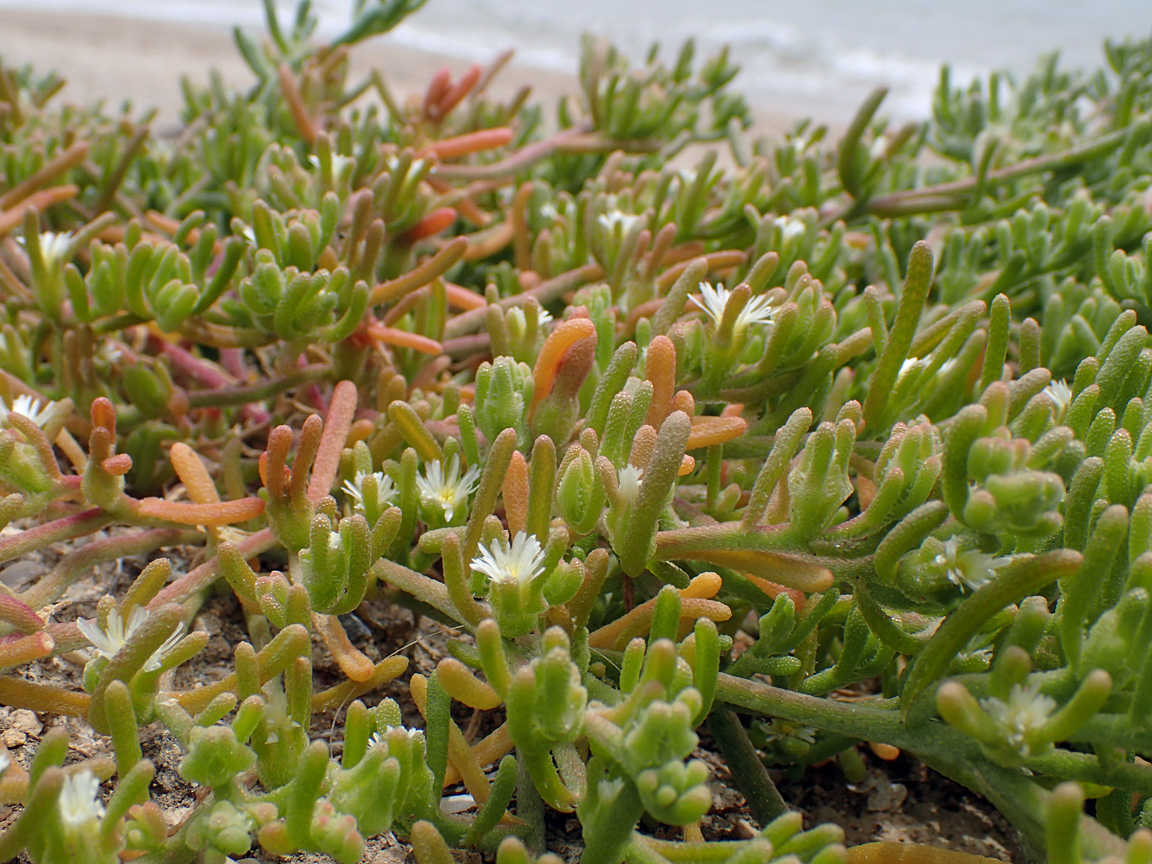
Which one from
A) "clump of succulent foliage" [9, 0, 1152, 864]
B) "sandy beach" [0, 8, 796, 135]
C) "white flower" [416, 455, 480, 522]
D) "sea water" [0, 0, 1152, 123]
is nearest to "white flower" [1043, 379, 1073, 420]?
"clump of succulent foliage" [9, 0, 1152, 864]

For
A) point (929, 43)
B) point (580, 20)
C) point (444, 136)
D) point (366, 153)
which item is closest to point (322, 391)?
point (366, 153)

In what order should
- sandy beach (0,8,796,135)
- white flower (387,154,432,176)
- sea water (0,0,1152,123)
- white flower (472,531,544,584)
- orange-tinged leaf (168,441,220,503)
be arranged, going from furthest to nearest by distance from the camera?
sea water (0,0,1152,123) < sandy beach (0,8,796,135) < white flower (387,154,432,176) < orange-tinged leaf (168,441,220,503) < white flower (472,531,544,584)

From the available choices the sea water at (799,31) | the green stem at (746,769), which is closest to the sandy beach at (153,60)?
the sea water at (799,31)

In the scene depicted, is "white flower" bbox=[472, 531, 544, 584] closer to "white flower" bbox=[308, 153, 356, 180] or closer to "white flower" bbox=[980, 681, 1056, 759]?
"white flower" bbox=[980, 681, 1056, 759]

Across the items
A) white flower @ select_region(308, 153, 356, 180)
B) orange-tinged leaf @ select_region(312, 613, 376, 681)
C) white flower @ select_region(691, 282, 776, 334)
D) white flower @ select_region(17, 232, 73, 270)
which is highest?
white flower @ select_region(308, 153, 356, 180)

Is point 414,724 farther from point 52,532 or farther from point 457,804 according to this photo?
point 52,532

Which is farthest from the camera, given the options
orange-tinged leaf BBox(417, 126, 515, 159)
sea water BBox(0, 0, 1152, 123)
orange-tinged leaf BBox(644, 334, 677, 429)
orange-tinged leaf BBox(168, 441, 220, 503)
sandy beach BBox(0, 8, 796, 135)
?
sea water BBox(0, 0, 1152, 123)

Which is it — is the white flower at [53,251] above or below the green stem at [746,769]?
above

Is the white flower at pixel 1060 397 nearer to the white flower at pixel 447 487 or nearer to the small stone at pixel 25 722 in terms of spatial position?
the white flower at pixel 447 487

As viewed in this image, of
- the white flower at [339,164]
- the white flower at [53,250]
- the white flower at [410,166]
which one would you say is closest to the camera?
the white flower at [53,250]
